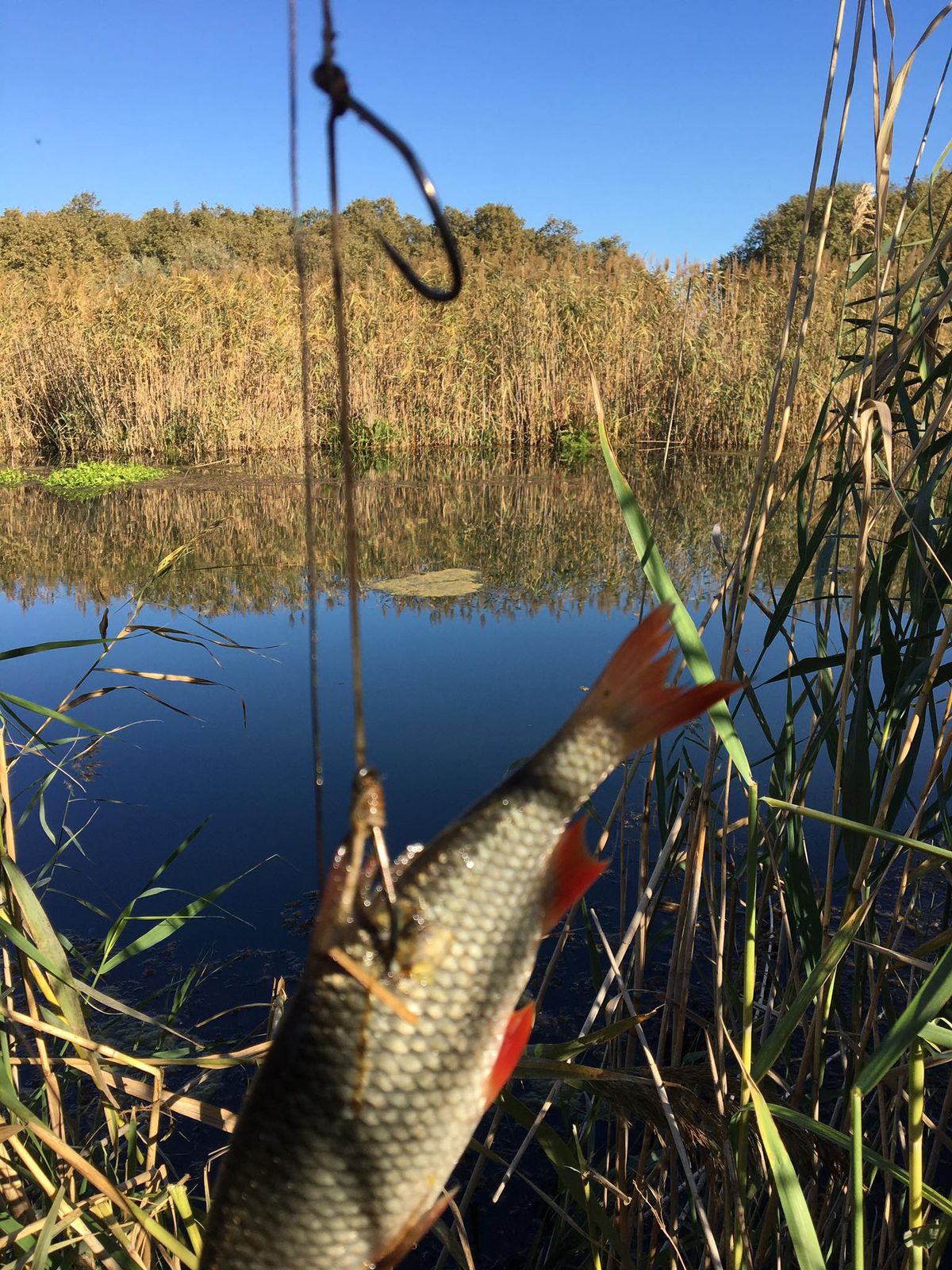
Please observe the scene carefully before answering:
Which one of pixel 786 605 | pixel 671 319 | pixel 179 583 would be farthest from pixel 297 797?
pixel 671 319

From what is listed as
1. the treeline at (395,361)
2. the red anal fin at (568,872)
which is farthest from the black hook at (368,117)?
the treeline at (395,361)

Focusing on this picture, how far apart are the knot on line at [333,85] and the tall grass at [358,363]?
11.8 metres

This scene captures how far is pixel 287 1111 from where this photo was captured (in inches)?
30.7

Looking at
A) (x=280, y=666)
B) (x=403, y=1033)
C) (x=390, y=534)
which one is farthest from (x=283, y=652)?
(x=403, y=1033)

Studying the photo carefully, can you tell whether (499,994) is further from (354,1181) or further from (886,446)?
(886,446)

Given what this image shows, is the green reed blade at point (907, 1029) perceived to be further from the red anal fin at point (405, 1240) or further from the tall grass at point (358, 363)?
the tall grass at point (358, 363)

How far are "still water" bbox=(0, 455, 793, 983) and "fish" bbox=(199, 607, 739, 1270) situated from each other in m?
0.94

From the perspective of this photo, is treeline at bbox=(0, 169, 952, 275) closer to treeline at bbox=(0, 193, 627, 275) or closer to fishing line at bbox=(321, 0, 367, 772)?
treeline at bbox=(0, 193, 627, 275)

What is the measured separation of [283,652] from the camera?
5.90 m

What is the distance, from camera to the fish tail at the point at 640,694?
79 cm

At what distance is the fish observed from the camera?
768mm

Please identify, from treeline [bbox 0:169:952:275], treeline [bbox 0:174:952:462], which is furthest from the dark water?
treeline [bbox 0:169:952:275]

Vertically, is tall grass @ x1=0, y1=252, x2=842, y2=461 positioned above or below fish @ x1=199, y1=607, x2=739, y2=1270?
above

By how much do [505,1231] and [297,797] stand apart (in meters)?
2.17
